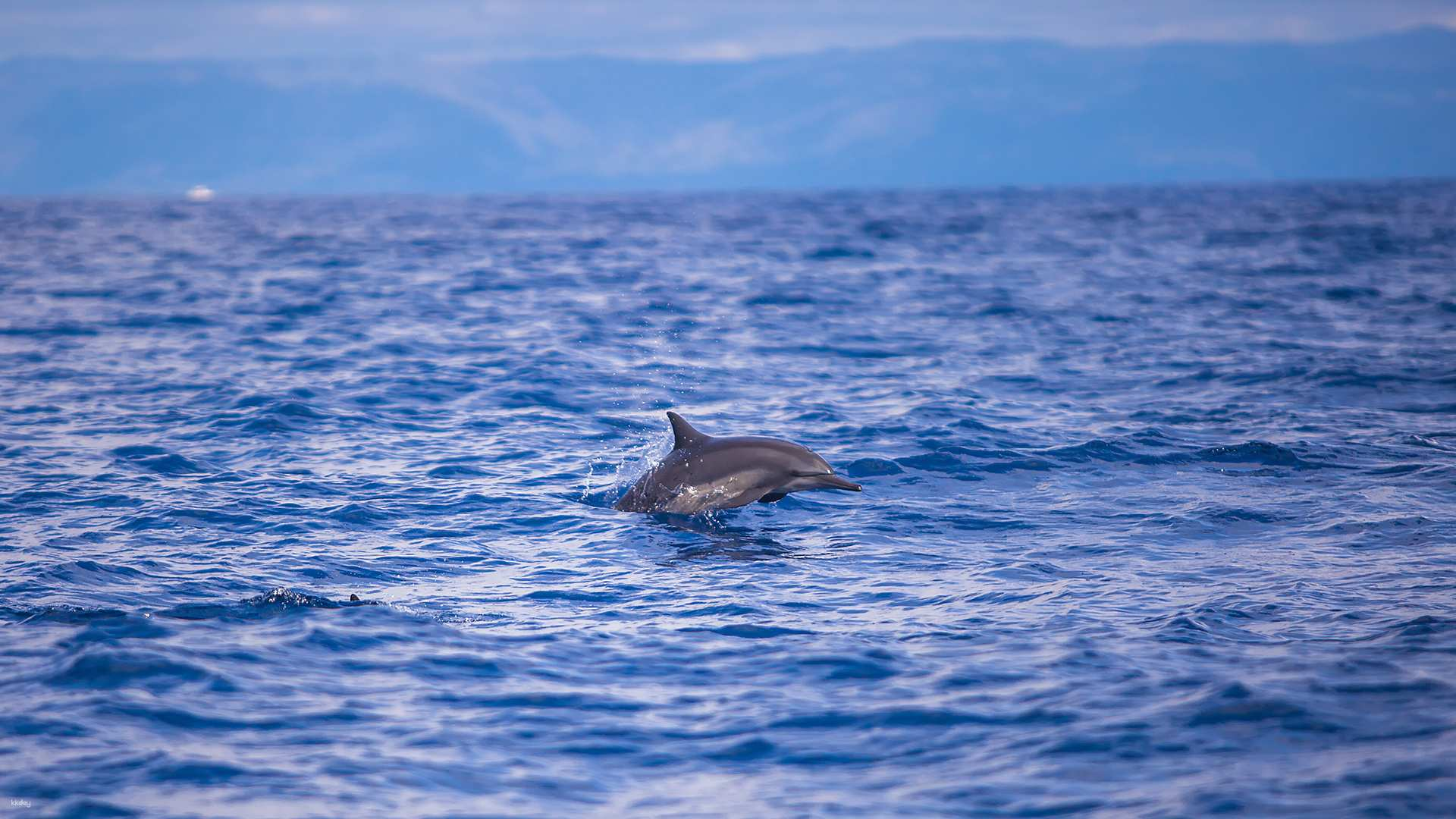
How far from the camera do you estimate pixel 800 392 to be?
21.3m

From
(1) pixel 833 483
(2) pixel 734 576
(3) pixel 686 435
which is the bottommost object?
(2) pixel 734 576

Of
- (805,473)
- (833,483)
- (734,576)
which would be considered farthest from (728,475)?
(734,576)

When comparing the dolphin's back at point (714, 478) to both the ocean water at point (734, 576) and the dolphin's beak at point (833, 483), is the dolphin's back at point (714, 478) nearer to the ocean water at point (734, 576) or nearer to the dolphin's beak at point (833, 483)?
the ocean water at point (734, 576)

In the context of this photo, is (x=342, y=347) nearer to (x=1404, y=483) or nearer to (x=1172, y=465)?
(x=1172, y=465)

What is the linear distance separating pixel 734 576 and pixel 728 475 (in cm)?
206

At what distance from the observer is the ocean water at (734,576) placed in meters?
7.52

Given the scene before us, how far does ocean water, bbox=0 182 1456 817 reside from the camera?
24.7 ft

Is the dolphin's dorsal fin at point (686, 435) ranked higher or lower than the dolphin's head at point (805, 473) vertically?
higher

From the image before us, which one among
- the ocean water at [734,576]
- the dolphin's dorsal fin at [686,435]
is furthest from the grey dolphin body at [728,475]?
the ocean water at [734,576]

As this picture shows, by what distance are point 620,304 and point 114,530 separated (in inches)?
918

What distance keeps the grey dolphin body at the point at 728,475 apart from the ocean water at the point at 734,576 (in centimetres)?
34

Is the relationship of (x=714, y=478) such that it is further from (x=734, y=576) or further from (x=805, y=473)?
(x=734, y=576)

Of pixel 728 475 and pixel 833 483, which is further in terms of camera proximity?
pixel 728 475

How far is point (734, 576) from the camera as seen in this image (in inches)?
449
